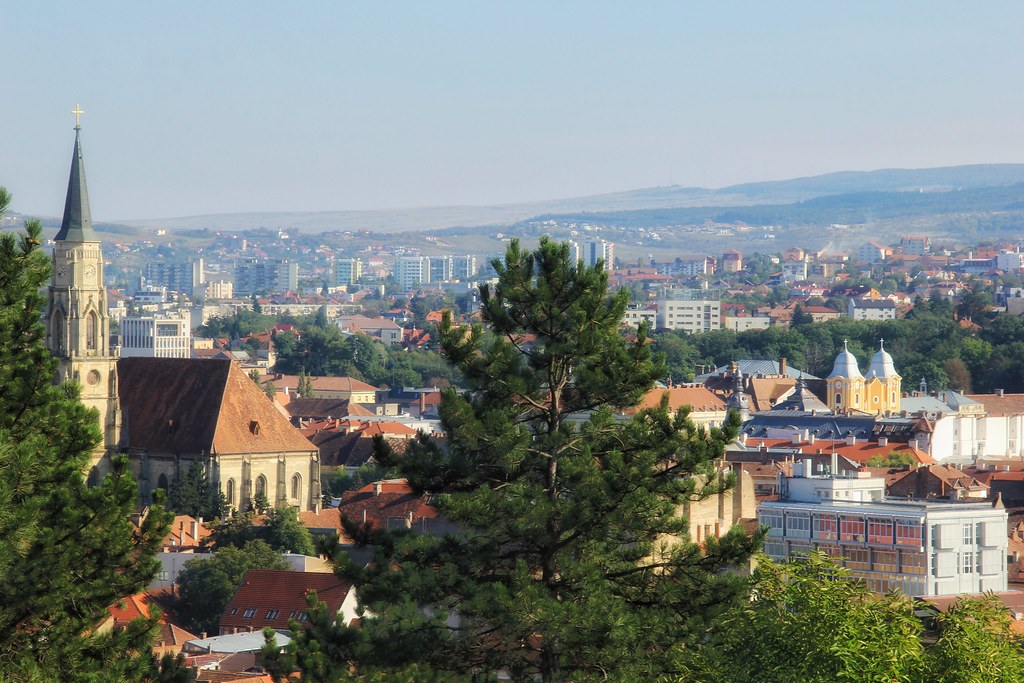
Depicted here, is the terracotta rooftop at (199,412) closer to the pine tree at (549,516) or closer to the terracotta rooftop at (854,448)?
the terracotta rooftop at (854,448)

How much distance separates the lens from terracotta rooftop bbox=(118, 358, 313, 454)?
62.0 metres

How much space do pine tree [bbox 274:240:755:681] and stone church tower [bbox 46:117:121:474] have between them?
126 ft

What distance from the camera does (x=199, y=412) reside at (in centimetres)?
6275

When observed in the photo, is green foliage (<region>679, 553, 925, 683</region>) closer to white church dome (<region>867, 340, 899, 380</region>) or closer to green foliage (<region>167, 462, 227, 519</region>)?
green foliage (<region>167, 462, 227, 519</region>)

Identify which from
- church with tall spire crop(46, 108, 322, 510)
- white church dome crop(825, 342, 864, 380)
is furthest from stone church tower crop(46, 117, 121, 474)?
white church dome crop(825, 342, 864, 380)

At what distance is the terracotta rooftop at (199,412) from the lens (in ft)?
204

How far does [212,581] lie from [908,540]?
1367 cm

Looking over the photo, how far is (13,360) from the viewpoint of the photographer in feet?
64.1

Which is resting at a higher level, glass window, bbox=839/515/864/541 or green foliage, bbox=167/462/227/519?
glass window, bbox=839/515/864/541

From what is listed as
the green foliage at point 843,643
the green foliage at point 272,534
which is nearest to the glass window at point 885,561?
the green foliage at point 272,534

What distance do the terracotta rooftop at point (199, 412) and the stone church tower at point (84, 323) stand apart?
121 cm

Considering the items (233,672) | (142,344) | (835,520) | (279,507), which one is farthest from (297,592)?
(142,344)

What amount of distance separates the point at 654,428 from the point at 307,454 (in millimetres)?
41630

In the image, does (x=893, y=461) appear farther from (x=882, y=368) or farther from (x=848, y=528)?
(x=882, y=368)
